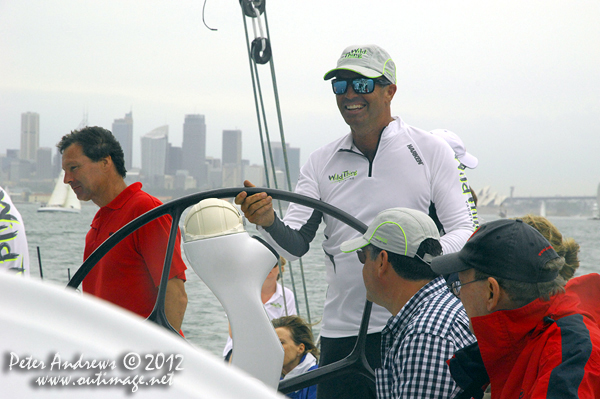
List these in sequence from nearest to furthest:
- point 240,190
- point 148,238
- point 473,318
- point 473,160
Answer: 1. point 473,318
2. point 240,190
3. point 148,238
4. point 473,160

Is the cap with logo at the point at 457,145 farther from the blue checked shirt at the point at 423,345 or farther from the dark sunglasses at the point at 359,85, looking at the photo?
the blue checked shirt at the point at 423,345

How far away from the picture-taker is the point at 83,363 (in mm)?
422

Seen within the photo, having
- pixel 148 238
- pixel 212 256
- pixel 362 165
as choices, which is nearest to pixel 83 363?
pixel 212 256

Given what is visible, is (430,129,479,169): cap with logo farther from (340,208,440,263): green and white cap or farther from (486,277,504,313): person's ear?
(486,277,504,313): person's ear

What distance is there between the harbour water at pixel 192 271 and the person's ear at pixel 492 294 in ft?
2.24

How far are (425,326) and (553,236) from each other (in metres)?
0.76

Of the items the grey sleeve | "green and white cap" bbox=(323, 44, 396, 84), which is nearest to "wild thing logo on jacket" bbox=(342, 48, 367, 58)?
"green and white cap" bbox=(323, 44, 396, 84)

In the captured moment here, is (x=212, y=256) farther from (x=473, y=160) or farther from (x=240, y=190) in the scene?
(x=473, y=160)

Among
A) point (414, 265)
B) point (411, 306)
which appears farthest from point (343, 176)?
point (411, 306)

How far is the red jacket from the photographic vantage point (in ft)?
3.52

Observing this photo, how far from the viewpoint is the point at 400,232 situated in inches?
62.4

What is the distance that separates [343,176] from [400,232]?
447mm

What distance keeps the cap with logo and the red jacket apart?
1642 mm

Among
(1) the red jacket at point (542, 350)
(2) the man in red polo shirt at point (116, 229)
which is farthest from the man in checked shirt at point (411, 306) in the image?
(2) the man in red polo shirt at point (116, 229)
